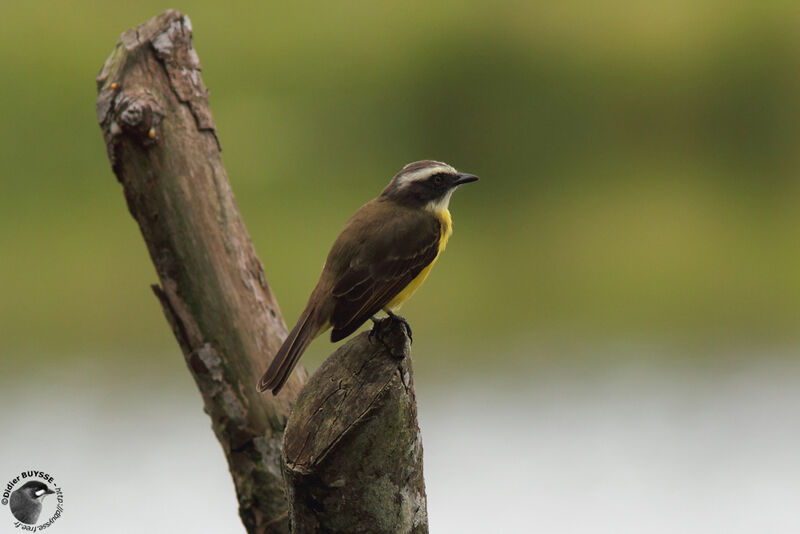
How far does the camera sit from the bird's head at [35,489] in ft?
17.6

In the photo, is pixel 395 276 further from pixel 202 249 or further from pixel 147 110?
pixel 147 110

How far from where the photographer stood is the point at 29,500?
5.40 m

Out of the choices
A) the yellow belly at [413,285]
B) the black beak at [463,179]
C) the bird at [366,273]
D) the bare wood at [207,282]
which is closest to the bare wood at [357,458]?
the bird at [366,273]

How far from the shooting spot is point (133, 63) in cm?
566

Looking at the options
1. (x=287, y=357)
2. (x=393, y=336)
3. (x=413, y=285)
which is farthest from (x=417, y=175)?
(x=393, y=336)

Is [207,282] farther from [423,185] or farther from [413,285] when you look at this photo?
[423,185]

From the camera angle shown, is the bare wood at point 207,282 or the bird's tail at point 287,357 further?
the bare wood at point 207,282

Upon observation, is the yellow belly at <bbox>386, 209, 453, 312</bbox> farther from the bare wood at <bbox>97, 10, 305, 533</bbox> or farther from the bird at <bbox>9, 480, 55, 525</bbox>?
the bird at <bbox>9, 480, 55, 525</bbox>

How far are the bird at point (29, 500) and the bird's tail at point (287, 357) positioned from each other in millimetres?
1113

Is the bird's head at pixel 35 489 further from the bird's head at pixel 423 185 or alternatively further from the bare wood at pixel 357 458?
the bird's head at pixel 423 185

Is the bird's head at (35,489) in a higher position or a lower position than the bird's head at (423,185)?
lower

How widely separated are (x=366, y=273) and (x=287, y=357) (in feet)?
→ 1.73

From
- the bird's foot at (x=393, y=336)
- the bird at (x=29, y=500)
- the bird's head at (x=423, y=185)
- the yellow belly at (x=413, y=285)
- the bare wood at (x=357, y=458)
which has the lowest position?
the bare wood at (x=357, y=458)

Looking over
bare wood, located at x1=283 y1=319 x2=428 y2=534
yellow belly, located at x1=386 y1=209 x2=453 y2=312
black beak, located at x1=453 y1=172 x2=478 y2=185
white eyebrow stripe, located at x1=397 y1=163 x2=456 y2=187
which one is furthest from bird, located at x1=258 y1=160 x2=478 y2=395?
bare wood, located at x1=283 y1=319 x2=428 y2=534
